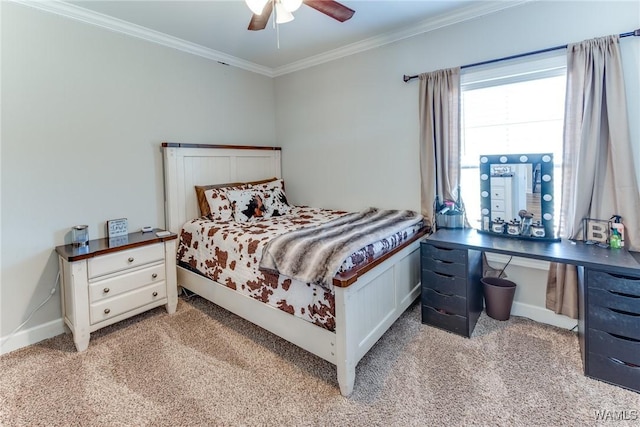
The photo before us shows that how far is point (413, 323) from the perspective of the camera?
2.44m

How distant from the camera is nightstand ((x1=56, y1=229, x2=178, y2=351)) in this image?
7.06 ft

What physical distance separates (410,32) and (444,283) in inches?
86.3

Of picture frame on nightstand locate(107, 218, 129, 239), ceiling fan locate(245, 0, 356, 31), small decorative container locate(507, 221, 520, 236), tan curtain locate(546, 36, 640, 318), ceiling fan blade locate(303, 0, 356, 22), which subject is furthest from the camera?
picture frame on nightstand locate(107, 218, 129, 239)

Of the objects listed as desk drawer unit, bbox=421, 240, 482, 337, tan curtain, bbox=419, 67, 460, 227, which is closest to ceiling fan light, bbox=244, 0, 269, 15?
tan curtain, bbox=419, 67, 460, 227

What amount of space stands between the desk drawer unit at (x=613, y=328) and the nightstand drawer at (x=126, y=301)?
2994 millimetres

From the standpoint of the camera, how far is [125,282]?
239 centimetres

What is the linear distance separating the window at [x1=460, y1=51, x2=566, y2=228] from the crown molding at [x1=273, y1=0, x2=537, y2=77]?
16.7 inches

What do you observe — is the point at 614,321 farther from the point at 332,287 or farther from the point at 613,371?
the point at 332,287

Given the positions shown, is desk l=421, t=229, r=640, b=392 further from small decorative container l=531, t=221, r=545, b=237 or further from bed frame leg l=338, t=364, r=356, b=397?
bed frame leg l=338, t=364, r=356, b=397

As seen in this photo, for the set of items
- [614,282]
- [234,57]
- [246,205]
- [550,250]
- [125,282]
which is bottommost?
[125,282]

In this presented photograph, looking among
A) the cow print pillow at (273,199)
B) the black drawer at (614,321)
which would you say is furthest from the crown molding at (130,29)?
the black drawer at (614,321)

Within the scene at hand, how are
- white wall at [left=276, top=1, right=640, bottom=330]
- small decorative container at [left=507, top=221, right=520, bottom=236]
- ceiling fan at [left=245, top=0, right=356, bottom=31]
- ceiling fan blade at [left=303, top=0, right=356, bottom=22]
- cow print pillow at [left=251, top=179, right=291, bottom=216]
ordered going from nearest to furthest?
1. ceiling fan at [left=245, top=0, right=356, bottom=31]
2. ceiling fan blade at [left=303, top=0, right=356, bottom=22]
3. white wall at [left=276, top=1, right=640, bottom=330]
4. small decorative container at [left=507, top=221, right=520, bottom=236]
5. cow print pillow at [left=251, top=179, right=291, bottom=216]

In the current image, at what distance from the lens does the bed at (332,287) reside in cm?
170

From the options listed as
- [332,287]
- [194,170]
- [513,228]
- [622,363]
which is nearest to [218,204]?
[194,170]
